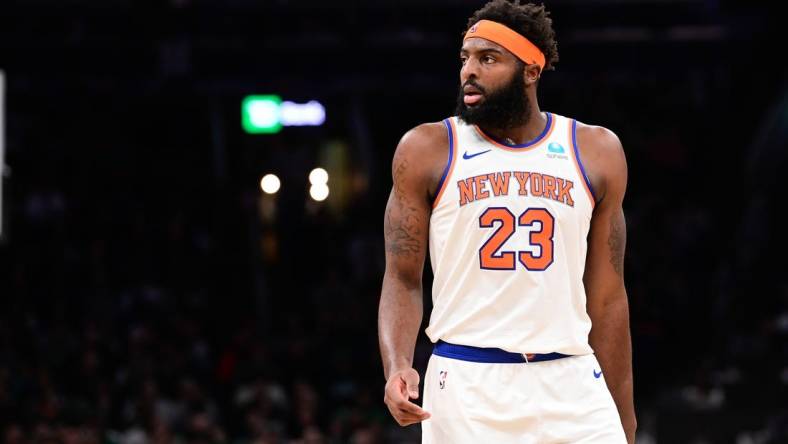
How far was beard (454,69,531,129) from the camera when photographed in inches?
177

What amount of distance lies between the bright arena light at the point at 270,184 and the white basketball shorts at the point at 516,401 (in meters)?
13.7

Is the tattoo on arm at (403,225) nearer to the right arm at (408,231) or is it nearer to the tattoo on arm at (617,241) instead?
the right arm at (408,231)

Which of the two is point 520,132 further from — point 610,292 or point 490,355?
point 490,355

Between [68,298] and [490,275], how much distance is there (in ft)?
42.1

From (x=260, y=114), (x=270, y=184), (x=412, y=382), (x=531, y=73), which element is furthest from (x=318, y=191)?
(x=412, y=382)

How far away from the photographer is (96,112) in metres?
19.2

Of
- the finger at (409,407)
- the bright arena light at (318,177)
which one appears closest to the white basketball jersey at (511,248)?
the finger at (409,407)

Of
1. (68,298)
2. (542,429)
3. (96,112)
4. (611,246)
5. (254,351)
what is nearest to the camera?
(542,429)

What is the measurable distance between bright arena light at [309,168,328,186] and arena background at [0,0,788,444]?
0.13 m

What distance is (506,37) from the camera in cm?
452

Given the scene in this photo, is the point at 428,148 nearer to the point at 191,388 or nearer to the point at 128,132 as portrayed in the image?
the point at 191,388

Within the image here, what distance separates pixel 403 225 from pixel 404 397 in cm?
72

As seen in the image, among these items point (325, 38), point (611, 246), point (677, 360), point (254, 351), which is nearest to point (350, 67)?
point (325, 38)

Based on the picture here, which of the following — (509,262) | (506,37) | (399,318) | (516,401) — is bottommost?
(516,401)
